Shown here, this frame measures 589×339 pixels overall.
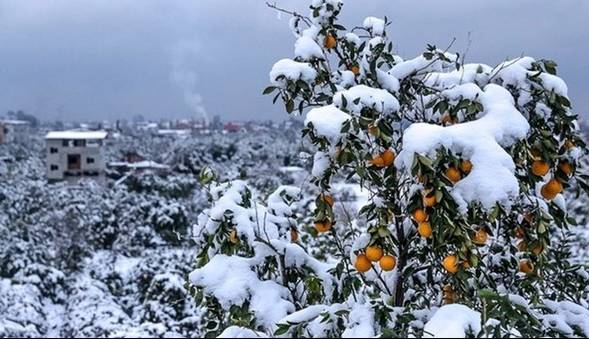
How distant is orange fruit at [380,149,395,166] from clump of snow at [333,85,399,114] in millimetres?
150

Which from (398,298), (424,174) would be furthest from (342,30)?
(398,298)

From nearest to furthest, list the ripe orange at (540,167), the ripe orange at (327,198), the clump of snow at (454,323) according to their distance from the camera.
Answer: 1. the clump of snow at (454,323)
2. the ripe orange at (540,167)
3. the ripe orange at (327,198)

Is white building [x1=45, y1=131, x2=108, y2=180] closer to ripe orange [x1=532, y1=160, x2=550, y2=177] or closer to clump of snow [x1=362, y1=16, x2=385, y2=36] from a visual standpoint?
clump of snow [x1=362, y1=16, x2=385, y2=36]

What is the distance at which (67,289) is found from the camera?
35.4 feet

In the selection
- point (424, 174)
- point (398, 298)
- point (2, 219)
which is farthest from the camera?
point (2, 219)

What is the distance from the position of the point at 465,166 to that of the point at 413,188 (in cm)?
17

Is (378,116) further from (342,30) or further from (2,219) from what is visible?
(2,219)

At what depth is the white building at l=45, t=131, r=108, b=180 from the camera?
24438 millimetres

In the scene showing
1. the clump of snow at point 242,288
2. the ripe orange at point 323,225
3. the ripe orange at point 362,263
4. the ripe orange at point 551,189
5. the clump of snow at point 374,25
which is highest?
the clump of snow at point 374,25

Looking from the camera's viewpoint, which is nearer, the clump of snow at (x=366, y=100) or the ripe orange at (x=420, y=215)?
the ripe orange at (x=420, y=215)

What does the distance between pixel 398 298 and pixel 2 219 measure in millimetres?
13184

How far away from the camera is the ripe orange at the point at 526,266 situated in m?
2.36

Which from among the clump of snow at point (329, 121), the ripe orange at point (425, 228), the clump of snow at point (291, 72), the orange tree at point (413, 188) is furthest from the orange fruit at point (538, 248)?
the clump of snow at point (291, 72)

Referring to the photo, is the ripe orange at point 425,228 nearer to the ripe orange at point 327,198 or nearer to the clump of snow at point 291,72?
the ripe orange at point 327,198
